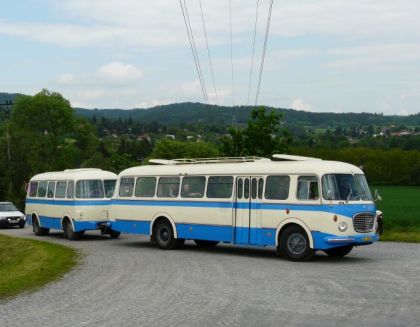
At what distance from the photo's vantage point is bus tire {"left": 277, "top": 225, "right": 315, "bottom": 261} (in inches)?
734

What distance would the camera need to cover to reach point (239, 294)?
1283 cm

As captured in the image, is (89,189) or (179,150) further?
(179,150)

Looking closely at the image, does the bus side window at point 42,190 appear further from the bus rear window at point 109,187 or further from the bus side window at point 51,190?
the bus rear window at point 109,187

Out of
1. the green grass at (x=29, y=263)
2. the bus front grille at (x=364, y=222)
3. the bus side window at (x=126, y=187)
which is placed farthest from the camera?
the bus side window at (x=126, y=187)

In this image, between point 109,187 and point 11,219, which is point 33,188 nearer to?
point 109,187

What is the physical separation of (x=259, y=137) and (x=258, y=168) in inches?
638

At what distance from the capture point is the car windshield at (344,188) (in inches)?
731

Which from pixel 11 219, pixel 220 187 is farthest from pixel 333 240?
pixel 11 219

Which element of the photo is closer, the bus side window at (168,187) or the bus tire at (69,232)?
the bus side window at (168,187)

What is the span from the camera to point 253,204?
66.9 feet

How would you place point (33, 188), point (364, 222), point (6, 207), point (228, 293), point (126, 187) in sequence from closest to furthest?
point (228, 293) → point (364, 222) → point (126, 187) → point (33, 188) → point (6, 207)

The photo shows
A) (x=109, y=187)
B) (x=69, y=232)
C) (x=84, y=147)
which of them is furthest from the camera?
(x=84, y=147)

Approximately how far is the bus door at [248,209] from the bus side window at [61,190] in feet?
34.2

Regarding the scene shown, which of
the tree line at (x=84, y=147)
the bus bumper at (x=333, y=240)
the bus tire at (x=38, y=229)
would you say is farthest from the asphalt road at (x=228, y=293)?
the tree line at (x=84, y=147)
